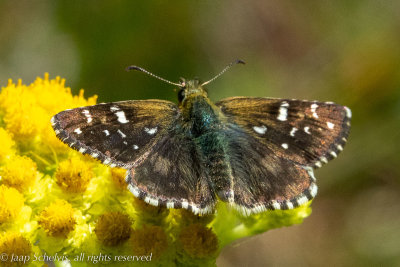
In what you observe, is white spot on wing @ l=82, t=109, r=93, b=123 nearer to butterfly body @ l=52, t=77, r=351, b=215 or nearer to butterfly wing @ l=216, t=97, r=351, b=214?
butterfly body @ l=52, t=77, r=351, b=215

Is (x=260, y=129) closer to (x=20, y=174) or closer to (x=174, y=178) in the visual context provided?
(x=174, y=178)

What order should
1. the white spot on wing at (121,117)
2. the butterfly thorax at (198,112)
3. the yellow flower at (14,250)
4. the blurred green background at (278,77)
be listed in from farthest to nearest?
the blurred green background at (278,77), the butterfly thorax at (198,112), the white spot on wing at (121,117), the yellow flower at (14,250)

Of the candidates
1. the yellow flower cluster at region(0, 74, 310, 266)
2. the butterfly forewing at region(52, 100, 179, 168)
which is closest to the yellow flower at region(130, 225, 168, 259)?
the yellow flower cluster at region(0, 74, 310, 266)

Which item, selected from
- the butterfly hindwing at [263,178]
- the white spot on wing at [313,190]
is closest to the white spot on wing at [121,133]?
the butterfly hindwing at [263,178]

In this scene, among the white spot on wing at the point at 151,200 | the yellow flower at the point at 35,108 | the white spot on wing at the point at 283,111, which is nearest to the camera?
the white spot on wing at the point at 151,200

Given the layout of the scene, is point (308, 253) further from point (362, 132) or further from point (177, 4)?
point (177, 4)

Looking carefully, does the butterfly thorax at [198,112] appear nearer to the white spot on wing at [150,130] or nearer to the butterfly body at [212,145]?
the butterfly body at [212,145]
